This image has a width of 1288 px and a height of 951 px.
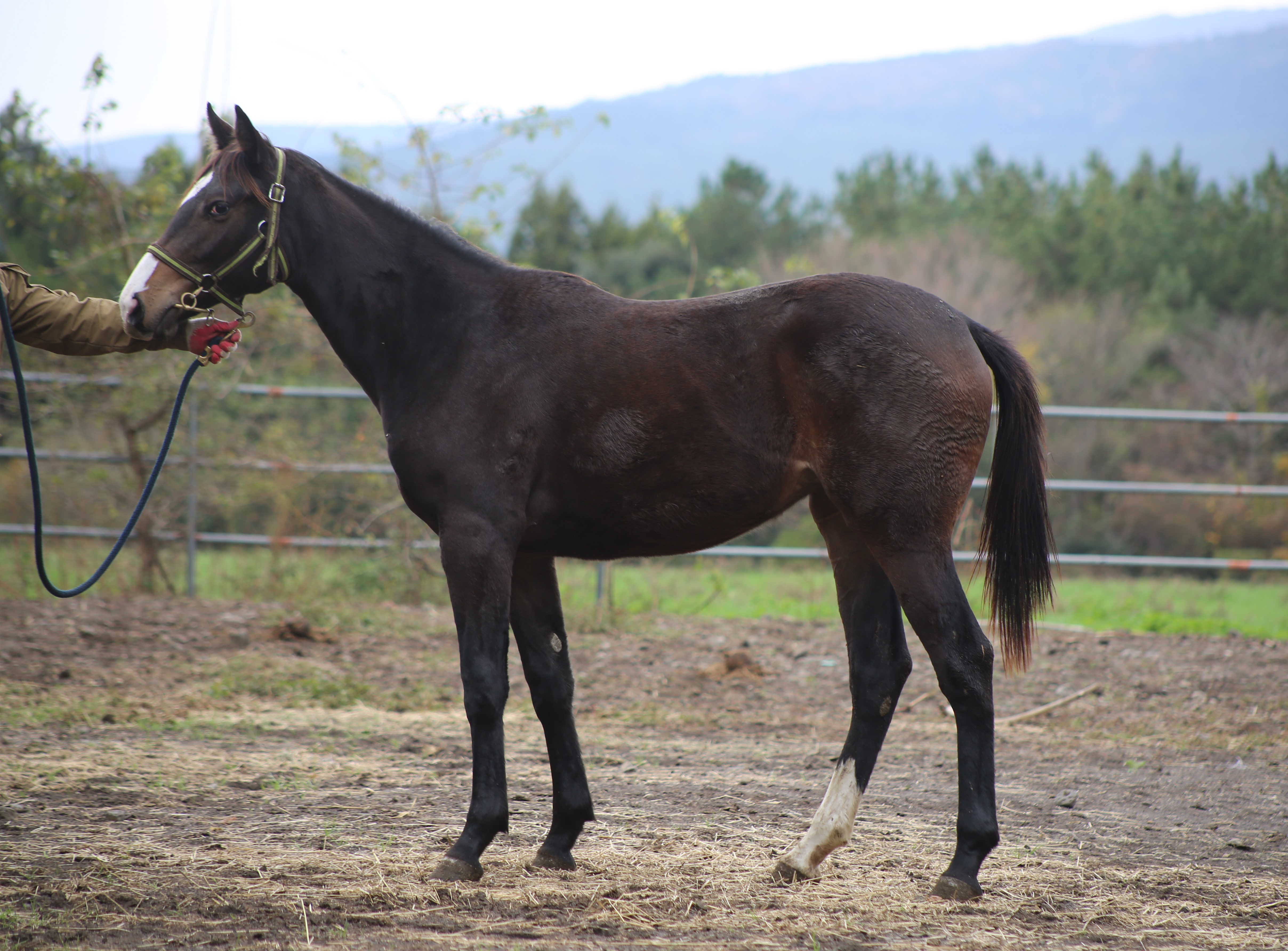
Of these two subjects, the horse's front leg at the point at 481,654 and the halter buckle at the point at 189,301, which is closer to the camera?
the horse's front leg at the point at 481,654

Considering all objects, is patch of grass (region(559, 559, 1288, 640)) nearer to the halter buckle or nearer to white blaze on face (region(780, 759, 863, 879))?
white blaze on face (region(780, 759, 863, 879))

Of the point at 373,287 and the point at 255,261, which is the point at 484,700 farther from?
the point at 255,261

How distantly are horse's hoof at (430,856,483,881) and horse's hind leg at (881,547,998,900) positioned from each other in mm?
1364

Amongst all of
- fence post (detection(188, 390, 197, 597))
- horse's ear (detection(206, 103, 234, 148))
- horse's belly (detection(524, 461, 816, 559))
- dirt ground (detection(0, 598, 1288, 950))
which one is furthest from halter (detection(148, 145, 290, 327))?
fence post (detection(188, 390, 197, 597))

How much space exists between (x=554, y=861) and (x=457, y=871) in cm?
34

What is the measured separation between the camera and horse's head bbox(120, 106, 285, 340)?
A: 10.3 feet

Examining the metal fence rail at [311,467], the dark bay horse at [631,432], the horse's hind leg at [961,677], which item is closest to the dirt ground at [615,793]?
the horse's hind leg at [961,677]

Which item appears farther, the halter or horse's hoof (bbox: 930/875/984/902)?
the halter

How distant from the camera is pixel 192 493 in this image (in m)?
Result: 8.12

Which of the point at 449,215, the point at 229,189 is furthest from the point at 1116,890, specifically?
the point at 449,215

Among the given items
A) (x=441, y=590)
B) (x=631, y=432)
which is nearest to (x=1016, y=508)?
(x=631, y=432)

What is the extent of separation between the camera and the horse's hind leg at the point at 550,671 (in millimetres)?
3324

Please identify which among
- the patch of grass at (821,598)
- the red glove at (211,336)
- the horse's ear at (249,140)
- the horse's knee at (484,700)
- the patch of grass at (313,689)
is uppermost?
the horse's ear at (249,140)

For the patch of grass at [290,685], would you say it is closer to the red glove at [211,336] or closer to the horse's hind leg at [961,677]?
the red glove at [211,336]
